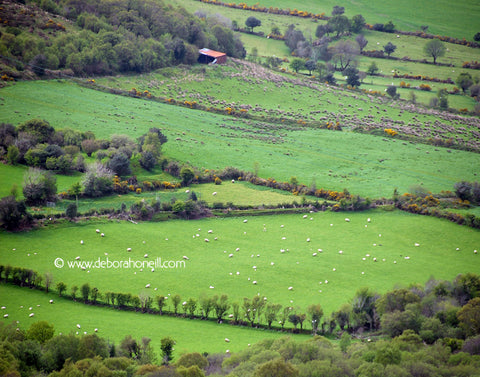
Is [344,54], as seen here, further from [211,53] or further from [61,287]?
[61,287]

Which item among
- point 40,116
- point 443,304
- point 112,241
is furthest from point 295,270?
point 40,116

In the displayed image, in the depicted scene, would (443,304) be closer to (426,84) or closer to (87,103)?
(87,103)

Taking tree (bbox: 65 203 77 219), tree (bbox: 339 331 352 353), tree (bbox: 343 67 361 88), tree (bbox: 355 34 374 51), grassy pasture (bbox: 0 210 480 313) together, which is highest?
tree (bbox: 355 34 374 51)

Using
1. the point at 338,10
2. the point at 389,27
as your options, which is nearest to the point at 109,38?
the point at 338,10

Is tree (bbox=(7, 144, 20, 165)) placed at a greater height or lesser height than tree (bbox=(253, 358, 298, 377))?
greater

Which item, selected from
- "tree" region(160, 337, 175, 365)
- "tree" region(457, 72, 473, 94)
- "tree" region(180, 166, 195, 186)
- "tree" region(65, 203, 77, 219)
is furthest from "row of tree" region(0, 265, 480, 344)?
"tree" region(457, 72, 473, 94)

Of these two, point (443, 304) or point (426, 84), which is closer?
point (443, 304)

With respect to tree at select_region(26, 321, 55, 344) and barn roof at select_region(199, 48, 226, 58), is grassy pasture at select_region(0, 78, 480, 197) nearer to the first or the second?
barn roof at select_region(199, 48, 226, 58)

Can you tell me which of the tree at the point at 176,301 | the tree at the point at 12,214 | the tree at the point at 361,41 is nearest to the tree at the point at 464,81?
the tree at the point at 361,41
